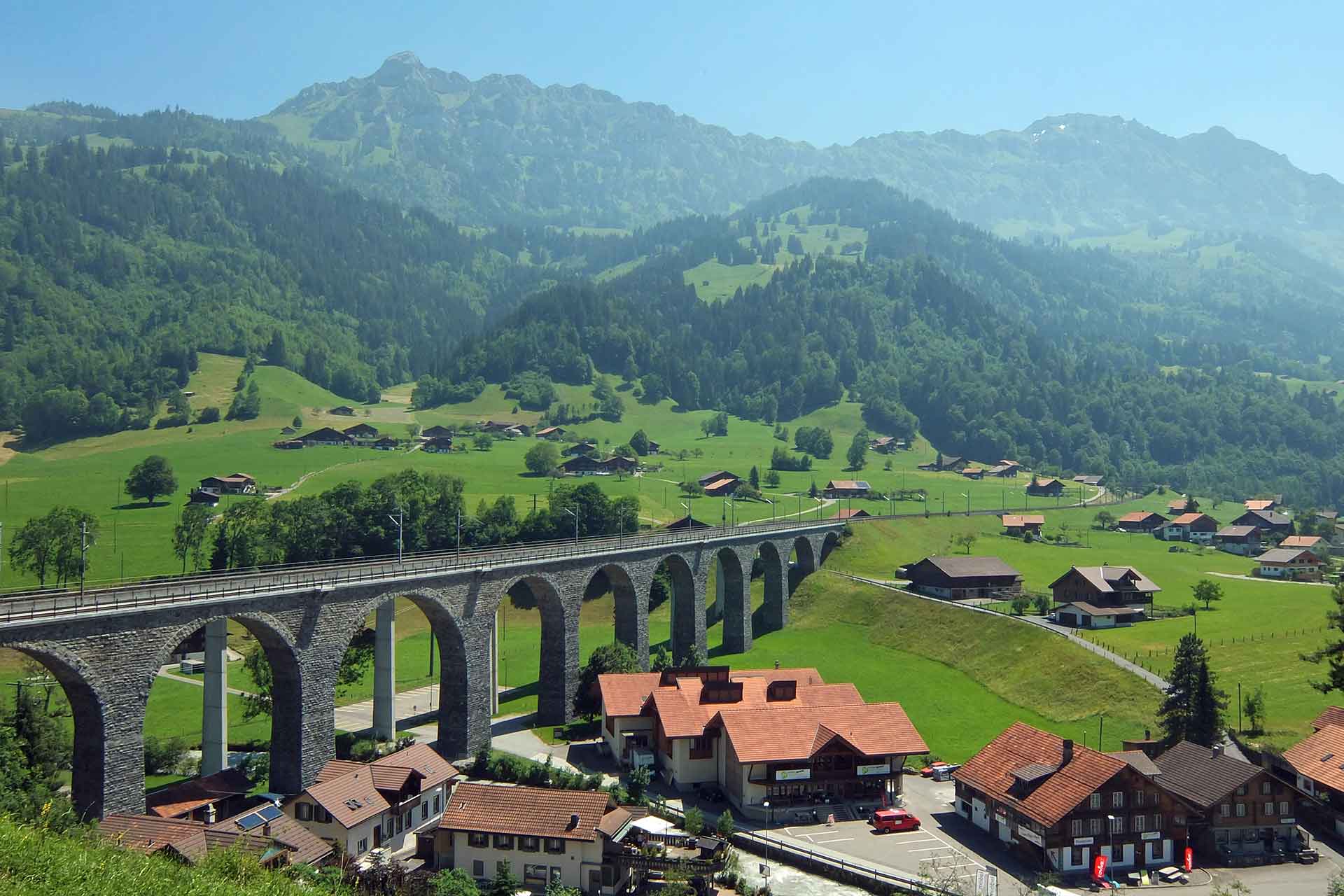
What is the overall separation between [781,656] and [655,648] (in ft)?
41.4

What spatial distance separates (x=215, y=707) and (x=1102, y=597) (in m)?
76.9

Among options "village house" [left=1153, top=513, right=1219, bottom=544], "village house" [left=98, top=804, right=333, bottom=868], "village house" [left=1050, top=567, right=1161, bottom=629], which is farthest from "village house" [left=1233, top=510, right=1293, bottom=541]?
"village house" [left=98, top=804, right=333, bottom=868]

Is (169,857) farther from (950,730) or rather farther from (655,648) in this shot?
(655,648)

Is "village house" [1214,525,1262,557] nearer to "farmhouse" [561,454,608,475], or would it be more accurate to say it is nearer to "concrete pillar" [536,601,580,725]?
"farmhouse" [561,454,608,475]

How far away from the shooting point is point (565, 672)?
83.1m

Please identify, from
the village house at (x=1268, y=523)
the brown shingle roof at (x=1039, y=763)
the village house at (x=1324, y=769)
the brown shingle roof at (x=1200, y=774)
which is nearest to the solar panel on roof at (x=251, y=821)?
the brown shingle roof at (x=1039, y=763)

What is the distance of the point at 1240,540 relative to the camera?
156m

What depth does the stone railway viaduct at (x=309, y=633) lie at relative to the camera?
163 ft

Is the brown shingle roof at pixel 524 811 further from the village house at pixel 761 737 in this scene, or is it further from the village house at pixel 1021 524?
the village house at pixel 1021 524

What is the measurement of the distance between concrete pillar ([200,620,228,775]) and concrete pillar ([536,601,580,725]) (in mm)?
26218

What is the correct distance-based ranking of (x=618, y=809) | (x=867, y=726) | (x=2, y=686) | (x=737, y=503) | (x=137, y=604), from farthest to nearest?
(x=737, y=503)
(x=2, y=686)
(x=867, y=726)
(x=618, y=809)
(x=137, y=604)

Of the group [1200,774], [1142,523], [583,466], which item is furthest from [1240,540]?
[1200,774]

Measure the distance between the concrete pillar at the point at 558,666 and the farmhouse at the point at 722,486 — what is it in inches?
3854

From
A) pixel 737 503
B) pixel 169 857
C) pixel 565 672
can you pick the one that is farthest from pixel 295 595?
pixel 737 503
